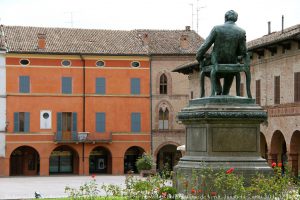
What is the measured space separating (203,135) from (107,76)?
48904mm

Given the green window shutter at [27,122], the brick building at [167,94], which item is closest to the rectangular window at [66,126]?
the green window shutter at [27,122]

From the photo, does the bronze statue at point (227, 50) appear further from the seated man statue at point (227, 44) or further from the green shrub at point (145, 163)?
the green shrub at point (145, 163)

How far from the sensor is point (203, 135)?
16188mm

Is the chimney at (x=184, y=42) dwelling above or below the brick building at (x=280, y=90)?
above

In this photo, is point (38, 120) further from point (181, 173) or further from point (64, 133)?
point (181, 173)

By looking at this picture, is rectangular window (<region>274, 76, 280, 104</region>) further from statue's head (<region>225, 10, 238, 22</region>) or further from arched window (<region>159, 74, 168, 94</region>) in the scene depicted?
statue's head (<region>225, 10, 238, 22</region>)

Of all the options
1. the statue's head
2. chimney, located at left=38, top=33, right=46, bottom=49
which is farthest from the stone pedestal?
chimney, located at left=38, top=33, right=46, bottom=49

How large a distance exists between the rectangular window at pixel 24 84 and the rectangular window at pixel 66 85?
2.81 meters

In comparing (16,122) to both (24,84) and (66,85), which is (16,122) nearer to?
(24,84)

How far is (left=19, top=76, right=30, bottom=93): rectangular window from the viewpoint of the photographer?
62812 millimetres

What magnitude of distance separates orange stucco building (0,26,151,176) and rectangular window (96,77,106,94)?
0.26 ft

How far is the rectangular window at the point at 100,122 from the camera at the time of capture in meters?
64.5

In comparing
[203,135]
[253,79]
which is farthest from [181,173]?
[253,79]

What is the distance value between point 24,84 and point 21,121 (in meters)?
2.91
